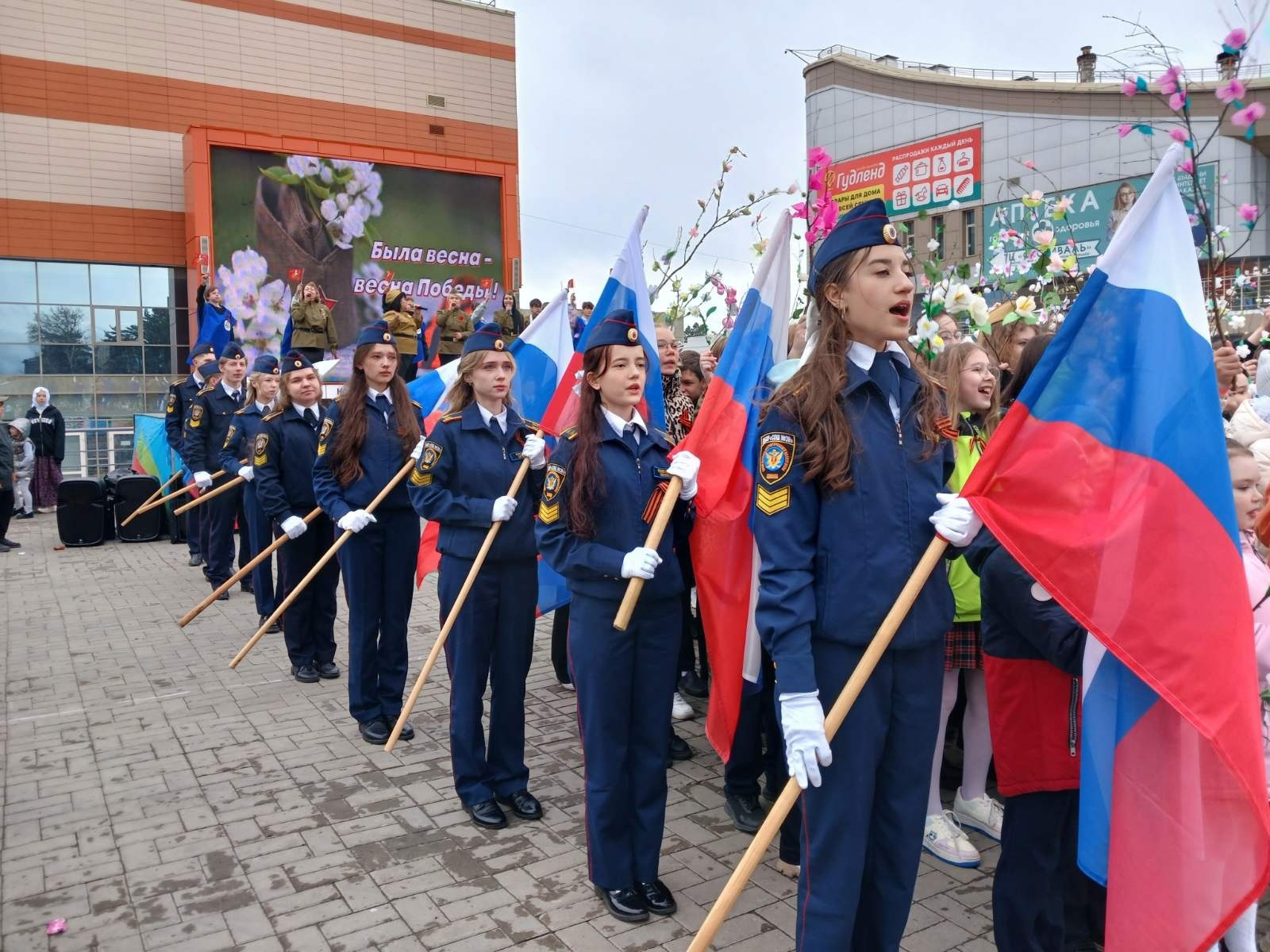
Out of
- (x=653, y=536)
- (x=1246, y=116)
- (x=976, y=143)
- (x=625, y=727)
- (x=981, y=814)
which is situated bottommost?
(x=981, y=814)

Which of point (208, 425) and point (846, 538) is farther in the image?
point (208, 425)

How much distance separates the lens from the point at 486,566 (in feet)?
15.3

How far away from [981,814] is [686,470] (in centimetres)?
212

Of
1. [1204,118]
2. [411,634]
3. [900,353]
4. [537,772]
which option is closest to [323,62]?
[411,634]

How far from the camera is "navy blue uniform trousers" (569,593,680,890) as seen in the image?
369 centimetres

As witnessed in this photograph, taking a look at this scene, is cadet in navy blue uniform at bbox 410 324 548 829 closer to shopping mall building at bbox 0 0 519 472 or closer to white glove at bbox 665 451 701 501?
white glove at bbox 665 451 701 501

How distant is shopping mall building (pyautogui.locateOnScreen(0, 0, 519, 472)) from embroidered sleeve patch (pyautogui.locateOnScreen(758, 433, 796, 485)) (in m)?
19.1

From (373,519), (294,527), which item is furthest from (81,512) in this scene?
(373,519)

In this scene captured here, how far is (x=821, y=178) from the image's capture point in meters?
4.16

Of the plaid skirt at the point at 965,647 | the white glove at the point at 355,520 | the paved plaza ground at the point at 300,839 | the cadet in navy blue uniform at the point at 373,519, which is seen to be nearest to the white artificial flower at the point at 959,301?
the plaid skirt at the point at 965,647

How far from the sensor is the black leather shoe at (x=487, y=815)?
447 cm

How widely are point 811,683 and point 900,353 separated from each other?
1.00 meters

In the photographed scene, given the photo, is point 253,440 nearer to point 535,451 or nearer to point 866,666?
point 535,451

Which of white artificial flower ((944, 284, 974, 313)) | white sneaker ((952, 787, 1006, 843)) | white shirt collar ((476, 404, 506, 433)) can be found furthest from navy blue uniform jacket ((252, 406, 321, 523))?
white sneaker ((952, 787, 1006, 843))
